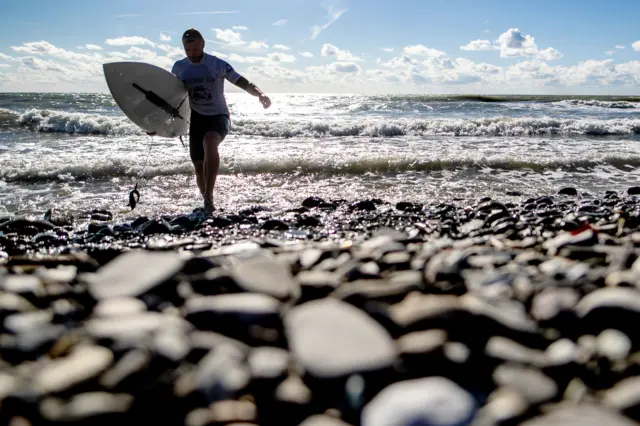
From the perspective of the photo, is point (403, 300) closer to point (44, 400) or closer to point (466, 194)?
point (44, 400)

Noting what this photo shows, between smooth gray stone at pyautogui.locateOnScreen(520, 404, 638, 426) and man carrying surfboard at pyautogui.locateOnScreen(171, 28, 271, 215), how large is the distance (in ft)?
13.8

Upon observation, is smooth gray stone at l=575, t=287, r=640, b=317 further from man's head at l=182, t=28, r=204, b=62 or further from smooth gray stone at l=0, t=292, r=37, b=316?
man's head at l=182, t=28, r=204, b=62

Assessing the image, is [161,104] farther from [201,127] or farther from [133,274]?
[133,274]

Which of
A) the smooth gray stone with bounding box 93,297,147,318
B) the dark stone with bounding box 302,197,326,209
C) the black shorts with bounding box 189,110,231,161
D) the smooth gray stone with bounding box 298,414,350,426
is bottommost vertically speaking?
the smooth gray stone with bounding box 298,414,350,426

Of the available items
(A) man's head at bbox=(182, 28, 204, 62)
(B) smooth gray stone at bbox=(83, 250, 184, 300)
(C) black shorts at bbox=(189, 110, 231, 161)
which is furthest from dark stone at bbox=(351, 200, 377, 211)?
(B) smooth gray stone at bbox=(83, 250, 184, 300)

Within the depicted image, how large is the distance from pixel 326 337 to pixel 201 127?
4.21m

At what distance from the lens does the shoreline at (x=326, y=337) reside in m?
1.19

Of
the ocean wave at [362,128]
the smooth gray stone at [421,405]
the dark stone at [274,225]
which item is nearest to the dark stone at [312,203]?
the dark stone at [274,225]

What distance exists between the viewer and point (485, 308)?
1.61m

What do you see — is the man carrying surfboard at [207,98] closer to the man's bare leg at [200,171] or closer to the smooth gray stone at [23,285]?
the man's bare leg at [200,171]

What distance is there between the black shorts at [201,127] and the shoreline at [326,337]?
2.81 metres

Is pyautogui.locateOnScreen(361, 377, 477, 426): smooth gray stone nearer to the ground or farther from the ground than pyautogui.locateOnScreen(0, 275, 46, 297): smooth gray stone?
nearer to the ground

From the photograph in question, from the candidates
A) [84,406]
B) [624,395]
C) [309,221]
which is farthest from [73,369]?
[309,221]

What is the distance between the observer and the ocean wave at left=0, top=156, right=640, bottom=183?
6.86m
